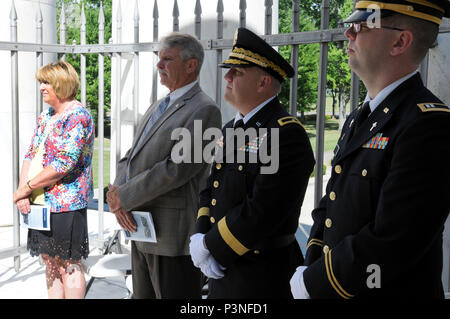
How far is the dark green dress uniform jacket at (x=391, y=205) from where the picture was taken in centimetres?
146

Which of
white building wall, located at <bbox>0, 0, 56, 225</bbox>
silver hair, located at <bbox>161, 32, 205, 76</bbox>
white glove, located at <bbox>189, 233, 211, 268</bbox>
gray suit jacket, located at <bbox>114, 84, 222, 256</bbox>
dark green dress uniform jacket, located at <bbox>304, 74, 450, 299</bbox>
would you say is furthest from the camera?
white building wall, located at <bbox>0, 0, 56, 225</bbox>

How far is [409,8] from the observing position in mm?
1618

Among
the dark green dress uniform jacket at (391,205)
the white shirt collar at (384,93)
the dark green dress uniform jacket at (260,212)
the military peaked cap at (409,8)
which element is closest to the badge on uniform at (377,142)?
the dark green dress uniform jacket at (391,205)

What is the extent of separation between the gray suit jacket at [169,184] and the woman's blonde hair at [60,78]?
0.94 meters

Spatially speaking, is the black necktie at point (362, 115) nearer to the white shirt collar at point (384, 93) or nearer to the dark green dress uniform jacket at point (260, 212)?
the white shirt collar at point (384, 93)

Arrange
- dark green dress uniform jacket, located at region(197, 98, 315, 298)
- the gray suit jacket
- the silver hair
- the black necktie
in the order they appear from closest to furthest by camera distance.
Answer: the black necktie → dark green dress uniform jacket, located at region(197, 98, 315, 298) → the gray suit jacket → the silver hair

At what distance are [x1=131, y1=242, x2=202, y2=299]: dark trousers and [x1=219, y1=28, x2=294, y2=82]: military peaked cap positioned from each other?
1281mm

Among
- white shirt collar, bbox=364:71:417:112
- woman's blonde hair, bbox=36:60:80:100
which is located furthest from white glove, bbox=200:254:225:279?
woman's blonde hair, bbox=36:60:80:100

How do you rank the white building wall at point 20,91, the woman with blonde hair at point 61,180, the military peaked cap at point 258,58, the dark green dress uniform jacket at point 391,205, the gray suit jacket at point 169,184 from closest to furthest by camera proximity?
the dark green dress uniform jacket at point 391,205, the military peaked cap at point 258,58, the gray suit jacket at point 169,184, the woman with blonde hair at point 61,180, the white building wall at point 20,91

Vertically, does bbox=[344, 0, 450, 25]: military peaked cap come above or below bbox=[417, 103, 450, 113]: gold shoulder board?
above

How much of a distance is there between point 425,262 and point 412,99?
0.50 metres

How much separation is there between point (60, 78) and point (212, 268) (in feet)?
6.94

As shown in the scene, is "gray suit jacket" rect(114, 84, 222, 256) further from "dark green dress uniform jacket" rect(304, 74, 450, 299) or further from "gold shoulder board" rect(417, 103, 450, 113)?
A: "gold shoulder board" rect(417, 103, 450, 113)

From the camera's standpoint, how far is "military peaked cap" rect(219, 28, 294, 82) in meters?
2.50
